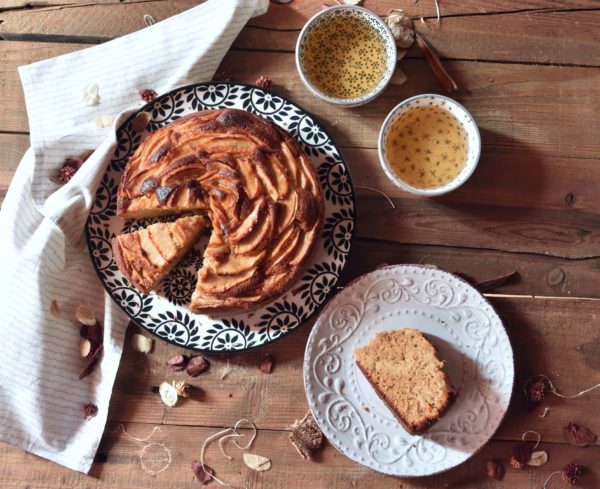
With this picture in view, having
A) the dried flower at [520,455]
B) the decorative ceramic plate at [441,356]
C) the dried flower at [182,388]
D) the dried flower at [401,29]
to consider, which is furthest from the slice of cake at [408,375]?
the dried flower at [401,29]

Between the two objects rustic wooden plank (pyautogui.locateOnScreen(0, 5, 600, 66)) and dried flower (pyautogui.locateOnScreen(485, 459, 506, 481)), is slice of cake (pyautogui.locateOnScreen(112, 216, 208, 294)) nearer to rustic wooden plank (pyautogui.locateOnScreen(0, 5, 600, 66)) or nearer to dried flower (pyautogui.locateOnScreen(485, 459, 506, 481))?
rustic wooden plank (pyautogui.locateOnScreen(0, 5, 600, 66))

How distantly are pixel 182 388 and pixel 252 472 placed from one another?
489 millimetres

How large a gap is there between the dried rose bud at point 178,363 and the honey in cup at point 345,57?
1327mm

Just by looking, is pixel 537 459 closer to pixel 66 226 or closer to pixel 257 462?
pixel 257 462

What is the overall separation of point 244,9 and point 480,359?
1.83m

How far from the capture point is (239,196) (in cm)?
239

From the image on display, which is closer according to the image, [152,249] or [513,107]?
[152,249]

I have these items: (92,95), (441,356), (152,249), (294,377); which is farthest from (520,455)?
(92,95)

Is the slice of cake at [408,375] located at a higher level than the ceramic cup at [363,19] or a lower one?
lower

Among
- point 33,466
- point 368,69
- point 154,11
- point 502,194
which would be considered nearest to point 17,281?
point 33,466

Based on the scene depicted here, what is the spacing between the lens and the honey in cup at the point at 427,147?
255 centimetres

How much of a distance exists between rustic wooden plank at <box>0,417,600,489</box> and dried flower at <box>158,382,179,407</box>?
12cm

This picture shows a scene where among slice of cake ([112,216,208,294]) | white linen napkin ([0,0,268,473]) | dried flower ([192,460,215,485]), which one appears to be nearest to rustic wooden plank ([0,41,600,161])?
white linen napkin ([0,0,268,473])

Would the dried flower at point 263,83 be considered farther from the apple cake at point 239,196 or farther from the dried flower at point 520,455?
the dried flower at point 520,455
